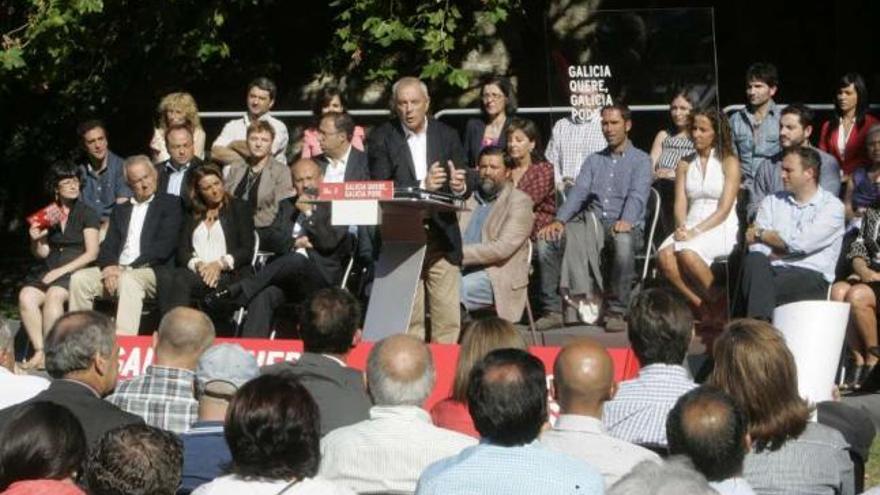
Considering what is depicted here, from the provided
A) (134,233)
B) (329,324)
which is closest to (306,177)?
(134,233)

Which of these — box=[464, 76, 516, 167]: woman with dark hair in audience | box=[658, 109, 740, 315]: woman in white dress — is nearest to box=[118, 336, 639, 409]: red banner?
box=[658, 109, 740, 315]: woman in white dress

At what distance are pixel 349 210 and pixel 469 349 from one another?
9.07 feet

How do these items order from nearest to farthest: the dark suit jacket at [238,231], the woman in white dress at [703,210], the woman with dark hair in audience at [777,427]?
the woman with dark hair in audience at [777,427] → the woman in white dress at [703,210] → the dark suit jacket at [238,231]

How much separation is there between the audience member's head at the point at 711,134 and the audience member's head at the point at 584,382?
5697 millimetres

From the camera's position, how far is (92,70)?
16.3m

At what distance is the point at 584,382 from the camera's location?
653 centimetres

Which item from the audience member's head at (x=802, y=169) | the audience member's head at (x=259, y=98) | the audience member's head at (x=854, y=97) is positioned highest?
the audience member's head at (x=259, y=98)

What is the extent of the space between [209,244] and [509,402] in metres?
7.06

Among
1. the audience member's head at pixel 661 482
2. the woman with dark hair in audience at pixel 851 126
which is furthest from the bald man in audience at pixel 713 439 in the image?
the woman with dark hair in audience at pixel 851 126

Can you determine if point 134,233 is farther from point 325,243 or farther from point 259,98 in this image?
point 259,98

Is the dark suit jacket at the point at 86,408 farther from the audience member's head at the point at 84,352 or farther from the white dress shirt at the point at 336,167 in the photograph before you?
the white dress shirt at the point at 336,167

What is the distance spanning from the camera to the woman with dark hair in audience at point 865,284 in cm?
1129

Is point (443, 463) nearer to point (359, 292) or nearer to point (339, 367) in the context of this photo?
point (339, 367)

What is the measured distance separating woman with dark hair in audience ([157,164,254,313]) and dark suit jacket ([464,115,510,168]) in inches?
71.8
